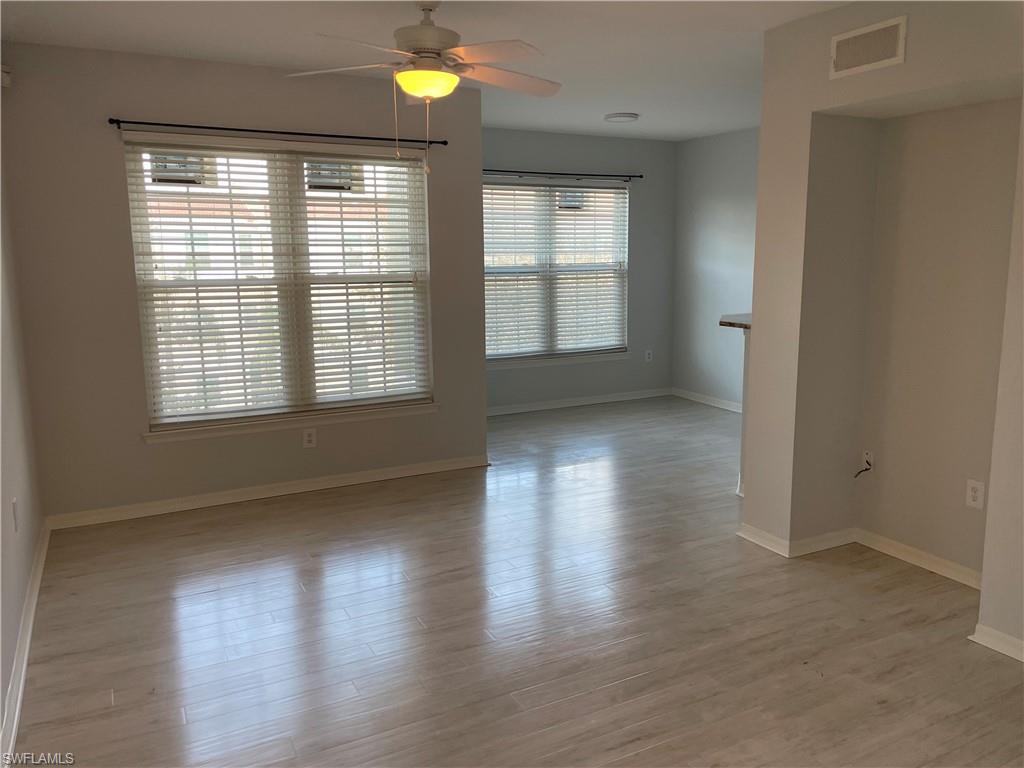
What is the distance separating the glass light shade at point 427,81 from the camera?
9.02 ft

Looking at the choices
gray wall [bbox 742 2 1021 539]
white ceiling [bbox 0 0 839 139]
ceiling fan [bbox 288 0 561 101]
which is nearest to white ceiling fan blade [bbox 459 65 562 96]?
ceiling fan [bbox 288 0 561 101]

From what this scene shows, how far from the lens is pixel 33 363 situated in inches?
152

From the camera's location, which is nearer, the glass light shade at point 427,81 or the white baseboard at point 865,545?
the glass light shade at point 427,81

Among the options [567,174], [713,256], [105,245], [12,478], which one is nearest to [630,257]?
Answer: [713,256]

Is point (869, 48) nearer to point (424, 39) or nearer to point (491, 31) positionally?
point (491, 31)

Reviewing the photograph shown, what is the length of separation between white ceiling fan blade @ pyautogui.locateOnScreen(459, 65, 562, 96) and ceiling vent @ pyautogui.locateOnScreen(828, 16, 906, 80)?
1.20 meters

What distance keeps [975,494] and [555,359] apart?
13.8 feet

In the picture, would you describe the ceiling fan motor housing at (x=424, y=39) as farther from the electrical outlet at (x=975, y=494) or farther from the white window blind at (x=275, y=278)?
the electrical outlet at (x=975, y=494)

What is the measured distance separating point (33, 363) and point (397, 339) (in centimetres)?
204

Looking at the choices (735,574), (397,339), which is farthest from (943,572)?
(397,339)

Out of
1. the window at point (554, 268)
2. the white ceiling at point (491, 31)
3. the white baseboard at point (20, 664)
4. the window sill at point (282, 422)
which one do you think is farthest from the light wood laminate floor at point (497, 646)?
the window at point (554, 268)

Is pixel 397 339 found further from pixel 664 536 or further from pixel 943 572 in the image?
pixel 943 572

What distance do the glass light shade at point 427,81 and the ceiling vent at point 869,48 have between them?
1.62 m

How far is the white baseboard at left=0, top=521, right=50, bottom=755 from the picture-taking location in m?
2.24
